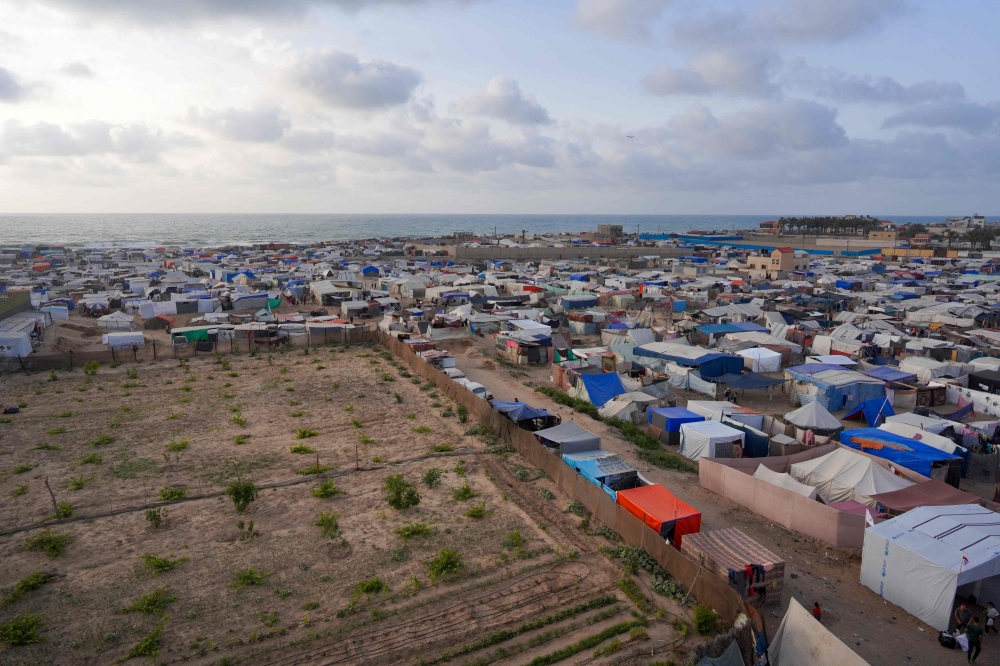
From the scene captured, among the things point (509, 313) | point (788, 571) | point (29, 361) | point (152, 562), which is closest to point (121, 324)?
point (29, 361)

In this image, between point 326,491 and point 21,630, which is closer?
point 21,630

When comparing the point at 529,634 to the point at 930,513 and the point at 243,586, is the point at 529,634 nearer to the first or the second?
the point at 243,586

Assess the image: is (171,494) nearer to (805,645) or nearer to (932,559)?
(805,645)

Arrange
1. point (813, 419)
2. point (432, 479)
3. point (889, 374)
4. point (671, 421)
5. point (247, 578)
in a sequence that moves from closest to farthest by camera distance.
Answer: point (247, 578)
point (432, 479)
point (813, 419)
point (671, 421)
point (889, 374)

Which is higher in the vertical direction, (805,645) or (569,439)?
(569,439)

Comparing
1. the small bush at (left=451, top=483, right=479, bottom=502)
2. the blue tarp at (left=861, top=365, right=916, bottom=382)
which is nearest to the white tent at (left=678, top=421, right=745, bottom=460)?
the small bush at (left=451, top=483, right=479, bottom=502)

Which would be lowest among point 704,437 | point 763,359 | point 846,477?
point 704,437

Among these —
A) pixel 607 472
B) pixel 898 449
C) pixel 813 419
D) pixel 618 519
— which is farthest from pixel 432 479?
pixel 898 449
